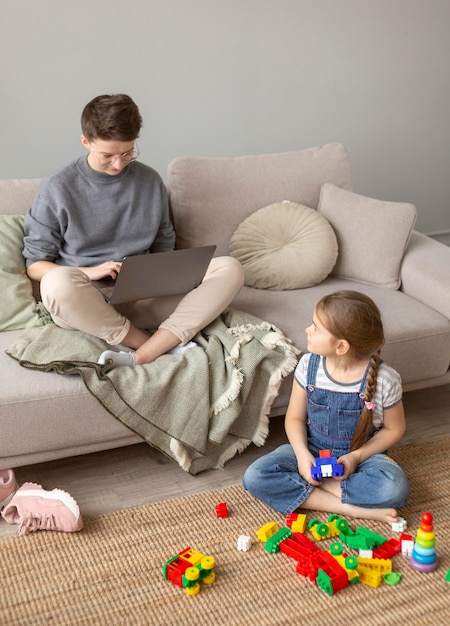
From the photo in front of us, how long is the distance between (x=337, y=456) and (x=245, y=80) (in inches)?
74.0

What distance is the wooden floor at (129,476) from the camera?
221 cm

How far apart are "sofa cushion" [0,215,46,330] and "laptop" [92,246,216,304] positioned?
20 centimetres

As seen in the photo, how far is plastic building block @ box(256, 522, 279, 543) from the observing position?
78.1 inches

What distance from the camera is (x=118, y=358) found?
2.25 meters

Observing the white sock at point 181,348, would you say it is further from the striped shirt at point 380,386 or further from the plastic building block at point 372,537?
the plastic building block at point 372,537

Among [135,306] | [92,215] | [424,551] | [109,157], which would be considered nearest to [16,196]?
[92,215]

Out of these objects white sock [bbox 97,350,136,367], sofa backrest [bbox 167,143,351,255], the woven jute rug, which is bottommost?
the woven jute rug

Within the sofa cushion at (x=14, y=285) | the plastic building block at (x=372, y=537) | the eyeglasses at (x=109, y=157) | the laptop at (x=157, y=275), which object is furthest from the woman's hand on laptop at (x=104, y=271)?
the plastic building block at (x=372, y=537)

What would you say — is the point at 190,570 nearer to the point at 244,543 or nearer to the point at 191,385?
the point at 244,543

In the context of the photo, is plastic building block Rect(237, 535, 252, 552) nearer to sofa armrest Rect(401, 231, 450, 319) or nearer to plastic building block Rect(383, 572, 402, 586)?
plastic building block Rect(383, 572, 402, 586)

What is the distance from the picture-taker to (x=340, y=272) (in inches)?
113

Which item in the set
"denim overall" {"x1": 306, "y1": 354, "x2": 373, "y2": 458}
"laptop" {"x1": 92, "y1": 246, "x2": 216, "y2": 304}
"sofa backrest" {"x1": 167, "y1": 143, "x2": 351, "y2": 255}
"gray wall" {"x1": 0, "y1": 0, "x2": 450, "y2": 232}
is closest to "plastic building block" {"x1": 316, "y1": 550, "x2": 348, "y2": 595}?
"denim overall" {"x1": 306, "y1": 354, "x2": 373, "y2": 458}

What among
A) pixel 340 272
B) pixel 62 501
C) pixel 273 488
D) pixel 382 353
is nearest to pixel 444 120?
pixel 340 272

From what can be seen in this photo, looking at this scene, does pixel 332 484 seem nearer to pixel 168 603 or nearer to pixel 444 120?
pixel 168 603
